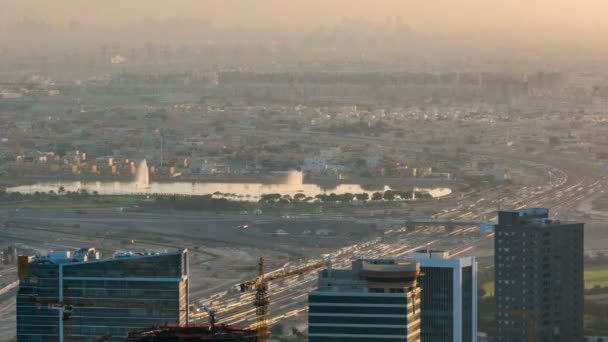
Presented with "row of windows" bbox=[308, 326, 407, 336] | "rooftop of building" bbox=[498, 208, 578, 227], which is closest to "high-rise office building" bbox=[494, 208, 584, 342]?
"rooftop of building" bbox=[498, 208, 578, 227]

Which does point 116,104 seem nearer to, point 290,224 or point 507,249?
point 290,224

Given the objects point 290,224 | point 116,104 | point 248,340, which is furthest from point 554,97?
point 248,340

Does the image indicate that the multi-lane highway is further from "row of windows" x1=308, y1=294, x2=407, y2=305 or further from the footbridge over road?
"row of windows" x1=308, y1=294, x2=407, y2=305

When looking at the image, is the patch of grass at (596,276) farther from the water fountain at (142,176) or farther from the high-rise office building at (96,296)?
the water fountain at (142,176)

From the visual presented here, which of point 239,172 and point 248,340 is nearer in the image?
point 248,340

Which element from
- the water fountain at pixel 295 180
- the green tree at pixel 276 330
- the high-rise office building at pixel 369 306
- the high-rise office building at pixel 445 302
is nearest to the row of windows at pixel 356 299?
the high-rise office building at pixel 369 306

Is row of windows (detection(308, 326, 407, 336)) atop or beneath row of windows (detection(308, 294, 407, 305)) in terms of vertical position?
beneath

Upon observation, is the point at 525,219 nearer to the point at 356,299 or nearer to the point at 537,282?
the point at 537,282
